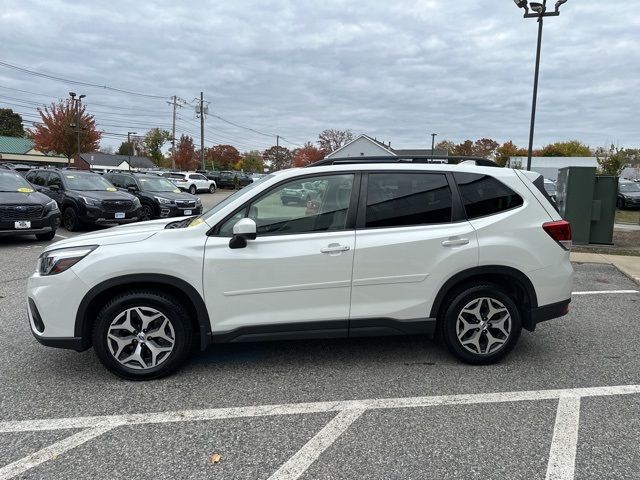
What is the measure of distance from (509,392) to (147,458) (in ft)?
8.42

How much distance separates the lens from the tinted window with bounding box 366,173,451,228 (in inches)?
149

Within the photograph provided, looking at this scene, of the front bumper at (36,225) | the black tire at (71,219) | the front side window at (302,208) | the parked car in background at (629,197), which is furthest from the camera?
the parked car in background at (629,197)

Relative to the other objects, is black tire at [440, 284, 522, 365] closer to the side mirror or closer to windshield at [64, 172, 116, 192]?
the side mirror

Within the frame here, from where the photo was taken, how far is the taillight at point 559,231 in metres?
3.91

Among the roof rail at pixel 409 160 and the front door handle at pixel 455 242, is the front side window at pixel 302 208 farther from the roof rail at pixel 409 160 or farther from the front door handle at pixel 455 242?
the front door handle at pixel 455 242

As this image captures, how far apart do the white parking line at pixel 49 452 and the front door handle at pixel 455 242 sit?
108 inches

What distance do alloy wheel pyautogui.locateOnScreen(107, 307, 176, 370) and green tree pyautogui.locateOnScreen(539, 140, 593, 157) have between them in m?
99.9

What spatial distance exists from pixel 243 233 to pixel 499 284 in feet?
7.28

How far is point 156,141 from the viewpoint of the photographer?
328 feet

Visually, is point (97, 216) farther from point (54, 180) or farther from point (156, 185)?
point (156, 185)

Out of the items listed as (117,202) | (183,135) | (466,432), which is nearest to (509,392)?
(466,432)

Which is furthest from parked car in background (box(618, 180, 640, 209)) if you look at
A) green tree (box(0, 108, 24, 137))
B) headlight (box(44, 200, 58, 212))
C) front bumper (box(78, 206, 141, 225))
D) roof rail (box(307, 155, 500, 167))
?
green tree (box(0, 108, 24, 137))

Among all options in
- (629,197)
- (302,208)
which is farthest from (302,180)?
(629,197)

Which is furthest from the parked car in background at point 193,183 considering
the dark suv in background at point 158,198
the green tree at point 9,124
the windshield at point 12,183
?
the green tree at point 9,124
